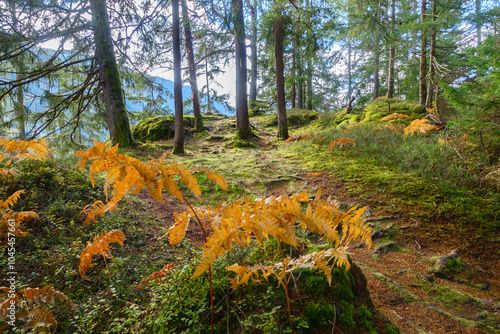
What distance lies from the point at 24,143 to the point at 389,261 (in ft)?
19.6

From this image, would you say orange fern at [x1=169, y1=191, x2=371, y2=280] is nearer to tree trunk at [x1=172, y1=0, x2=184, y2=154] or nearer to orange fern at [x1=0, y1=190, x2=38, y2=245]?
orange fern at [x1=0, y1=190, x2=38, y2=245]

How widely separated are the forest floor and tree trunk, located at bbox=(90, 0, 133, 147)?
480 centimetres

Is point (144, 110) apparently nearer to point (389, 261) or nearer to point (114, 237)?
point (114, 237)

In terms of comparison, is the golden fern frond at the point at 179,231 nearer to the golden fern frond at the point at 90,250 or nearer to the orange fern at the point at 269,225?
the orange fern at the point at 269,225

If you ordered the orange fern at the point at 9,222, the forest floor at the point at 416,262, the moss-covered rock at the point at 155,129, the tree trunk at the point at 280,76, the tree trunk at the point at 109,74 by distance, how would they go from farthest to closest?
the moss-covered rock at the point at 155,129, the tree trunk at the point at 280,76, the tree trunk at the point at 109,74, the orange fern at the point at 9,222, the forest floor at the point at 416,262

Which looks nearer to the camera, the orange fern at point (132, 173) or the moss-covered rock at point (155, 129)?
the orange fern at point (132, 173)

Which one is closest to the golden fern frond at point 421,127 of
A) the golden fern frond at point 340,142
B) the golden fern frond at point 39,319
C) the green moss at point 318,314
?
the golden fern frond at point 340,142

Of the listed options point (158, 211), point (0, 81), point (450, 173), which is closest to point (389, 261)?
point (450, 173)

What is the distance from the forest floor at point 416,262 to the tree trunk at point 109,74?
4802 mm

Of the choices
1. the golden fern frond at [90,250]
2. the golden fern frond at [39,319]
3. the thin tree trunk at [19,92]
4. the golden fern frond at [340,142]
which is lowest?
the golden fern frond at [39,319]

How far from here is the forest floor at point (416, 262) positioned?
2.21 metres

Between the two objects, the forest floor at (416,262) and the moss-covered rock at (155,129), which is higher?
the moss-covered rock at (155,129)

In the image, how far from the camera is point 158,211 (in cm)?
446

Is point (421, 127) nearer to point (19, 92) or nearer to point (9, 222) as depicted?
point (9, 222)
